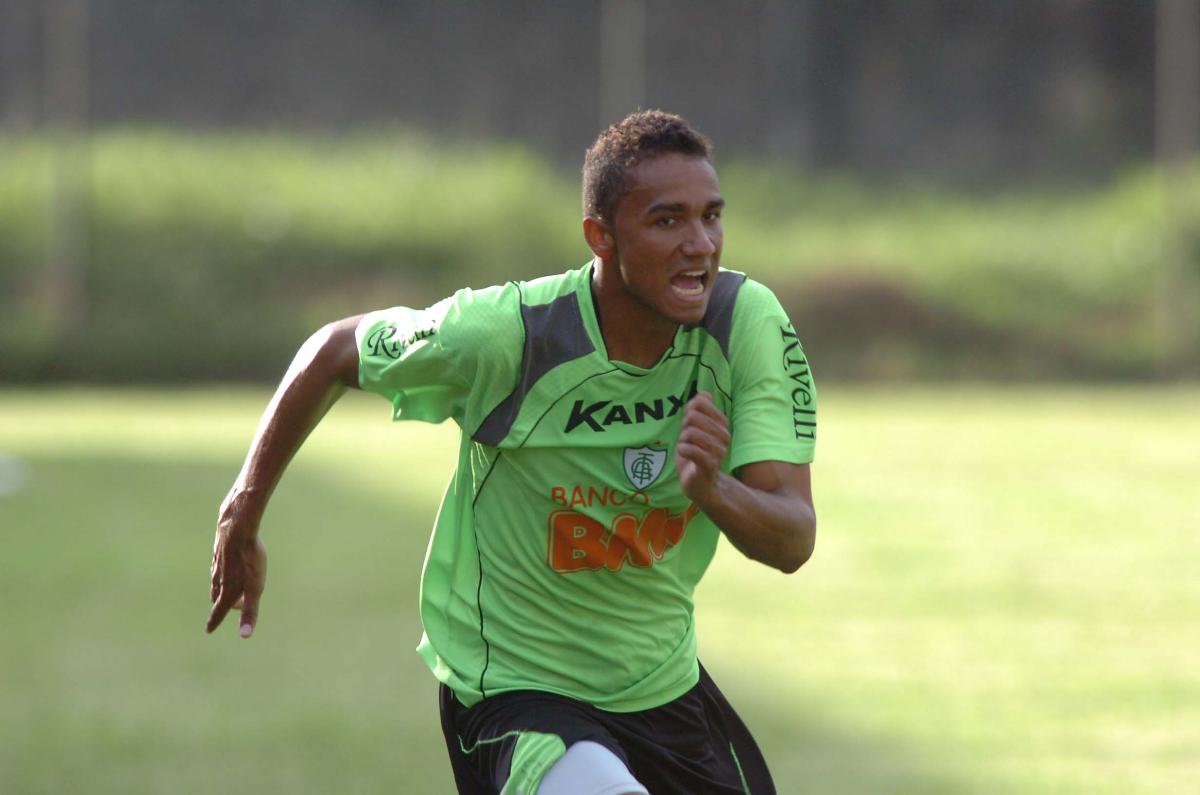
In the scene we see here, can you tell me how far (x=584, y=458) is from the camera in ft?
13.6

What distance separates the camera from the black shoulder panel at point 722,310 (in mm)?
4055

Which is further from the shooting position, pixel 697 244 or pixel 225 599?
pixel 225 599

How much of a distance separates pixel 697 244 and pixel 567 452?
1.88 ft

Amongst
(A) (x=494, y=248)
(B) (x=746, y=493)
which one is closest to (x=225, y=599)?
(B) (x=746, y=493)

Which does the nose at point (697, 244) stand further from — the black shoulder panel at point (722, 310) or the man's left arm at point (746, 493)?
the man's left arm at point (746, 493)

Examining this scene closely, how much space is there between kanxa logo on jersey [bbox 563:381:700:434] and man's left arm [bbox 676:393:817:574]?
244 millimetres

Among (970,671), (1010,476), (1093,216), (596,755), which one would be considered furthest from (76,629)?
(1093,216)

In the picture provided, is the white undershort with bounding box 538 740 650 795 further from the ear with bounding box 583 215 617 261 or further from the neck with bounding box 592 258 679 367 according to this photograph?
the ear with bounding box 583 215 617 261

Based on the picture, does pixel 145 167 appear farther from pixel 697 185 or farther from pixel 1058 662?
pixel 697 185

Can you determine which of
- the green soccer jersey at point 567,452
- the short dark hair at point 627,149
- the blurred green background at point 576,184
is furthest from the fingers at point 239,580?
the blurred green background at point 576,184

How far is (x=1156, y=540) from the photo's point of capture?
11016 millimetres

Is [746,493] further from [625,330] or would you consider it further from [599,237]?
[599,237]

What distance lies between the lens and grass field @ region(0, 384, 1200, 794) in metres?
6.54

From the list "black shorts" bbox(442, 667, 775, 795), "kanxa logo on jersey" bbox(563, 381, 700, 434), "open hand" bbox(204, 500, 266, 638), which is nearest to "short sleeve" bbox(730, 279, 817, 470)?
"kanxa logo on jersey" bbox(563, 381, 700, 434)
